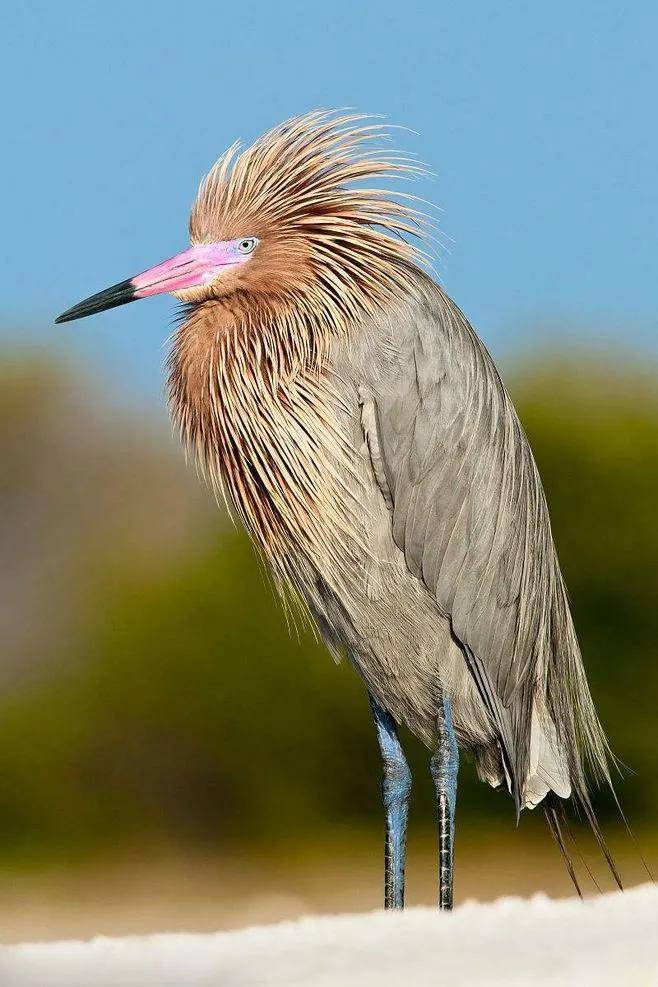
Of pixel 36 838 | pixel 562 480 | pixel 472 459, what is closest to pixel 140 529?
pixel 36 838

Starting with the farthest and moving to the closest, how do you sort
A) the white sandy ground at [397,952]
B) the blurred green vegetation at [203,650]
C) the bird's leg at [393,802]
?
the blurred green vegetation at [203,650], the bird's leg at [393,802], the white sandy ground at [397,952]

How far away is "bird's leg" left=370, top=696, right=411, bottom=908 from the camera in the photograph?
5.57m

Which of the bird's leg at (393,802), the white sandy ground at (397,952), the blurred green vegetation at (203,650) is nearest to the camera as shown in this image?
the white sandy ground at (397,952)

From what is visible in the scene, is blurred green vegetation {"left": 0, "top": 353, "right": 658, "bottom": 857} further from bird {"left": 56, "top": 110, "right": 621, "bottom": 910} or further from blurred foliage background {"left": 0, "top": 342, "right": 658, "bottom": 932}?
bird {"left": 56, "top": 110, "right": 621, "bottom": 910}

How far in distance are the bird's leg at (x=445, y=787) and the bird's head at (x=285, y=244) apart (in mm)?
1655

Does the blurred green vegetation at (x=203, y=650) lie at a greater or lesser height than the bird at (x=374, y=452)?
lesser

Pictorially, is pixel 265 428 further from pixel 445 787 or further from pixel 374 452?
pixel 445 787

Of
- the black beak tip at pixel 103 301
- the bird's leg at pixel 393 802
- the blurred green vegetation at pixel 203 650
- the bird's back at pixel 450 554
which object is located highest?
the black beak tip at pixel 103 301

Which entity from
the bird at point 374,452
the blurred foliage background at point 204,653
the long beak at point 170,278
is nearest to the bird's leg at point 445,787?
the bird at point 374,452

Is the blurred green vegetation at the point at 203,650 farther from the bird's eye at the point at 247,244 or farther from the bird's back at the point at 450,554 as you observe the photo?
the bird's eye at the point at 247,244

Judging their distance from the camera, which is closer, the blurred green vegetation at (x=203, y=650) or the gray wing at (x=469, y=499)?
the gray wing at (x=469, y=499)

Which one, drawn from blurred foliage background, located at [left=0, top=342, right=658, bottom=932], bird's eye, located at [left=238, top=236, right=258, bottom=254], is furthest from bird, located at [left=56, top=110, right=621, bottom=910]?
blurred foliage background, located at [left=0, top=342, right=658, bottom=932]

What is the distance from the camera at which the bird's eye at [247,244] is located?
5.62 metres

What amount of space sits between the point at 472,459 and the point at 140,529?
1529 cm
